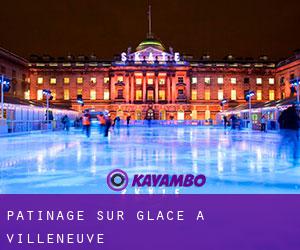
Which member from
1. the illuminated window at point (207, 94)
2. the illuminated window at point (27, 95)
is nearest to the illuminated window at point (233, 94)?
the illuminated window at point (207, 94)

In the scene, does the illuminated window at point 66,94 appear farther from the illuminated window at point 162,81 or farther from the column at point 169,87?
the column at point 169,87

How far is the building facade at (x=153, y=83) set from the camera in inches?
3127

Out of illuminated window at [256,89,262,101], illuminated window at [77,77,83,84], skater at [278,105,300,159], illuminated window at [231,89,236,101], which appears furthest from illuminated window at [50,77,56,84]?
skater at [278,105,300,159]

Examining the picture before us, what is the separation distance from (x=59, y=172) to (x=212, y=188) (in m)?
3.78

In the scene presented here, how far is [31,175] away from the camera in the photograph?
8.01 metres

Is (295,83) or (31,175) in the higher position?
(295,83)

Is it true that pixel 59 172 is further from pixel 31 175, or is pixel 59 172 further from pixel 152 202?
pixel 152 202

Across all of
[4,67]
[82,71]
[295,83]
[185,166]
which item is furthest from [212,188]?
[82,71]
